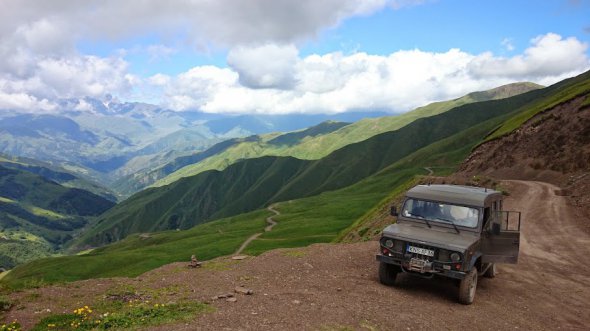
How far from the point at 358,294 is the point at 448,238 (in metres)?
4.44

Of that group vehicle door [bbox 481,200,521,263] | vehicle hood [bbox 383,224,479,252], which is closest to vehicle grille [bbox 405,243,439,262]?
vehicle hood [bbox 383,224,479,252]

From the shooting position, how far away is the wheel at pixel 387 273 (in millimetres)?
18156

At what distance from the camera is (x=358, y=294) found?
17.0 m

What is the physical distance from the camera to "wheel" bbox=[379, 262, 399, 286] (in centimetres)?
1816

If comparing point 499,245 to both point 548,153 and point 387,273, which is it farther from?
point 548,153

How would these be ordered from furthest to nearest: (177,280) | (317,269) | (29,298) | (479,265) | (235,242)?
(235,242)
(317,269)
(177,280)
(479,265)
(29,298)

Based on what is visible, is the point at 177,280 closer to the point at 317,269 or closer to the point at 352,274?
the point at 317,269

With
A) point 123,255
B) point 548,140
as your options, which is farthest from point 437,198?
point 123,255

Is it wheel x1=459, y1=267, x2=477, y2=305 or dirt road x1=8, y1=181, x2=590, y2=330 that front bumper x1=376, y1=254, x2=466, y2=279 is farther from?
dirt road x1=8, y1=181, x2=590, y2=330

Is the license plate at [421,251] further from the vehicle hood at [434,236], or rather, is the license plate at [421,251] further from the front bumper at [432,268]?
the front bumper at [432,268]

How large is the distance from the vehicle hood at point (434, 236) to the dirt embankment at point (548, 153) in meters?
29.9

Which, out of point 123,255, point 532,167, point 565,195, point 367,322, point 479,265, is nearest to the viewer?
point 367,322

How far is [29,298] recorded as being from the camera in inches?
652

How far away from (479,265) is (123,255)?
102 m
